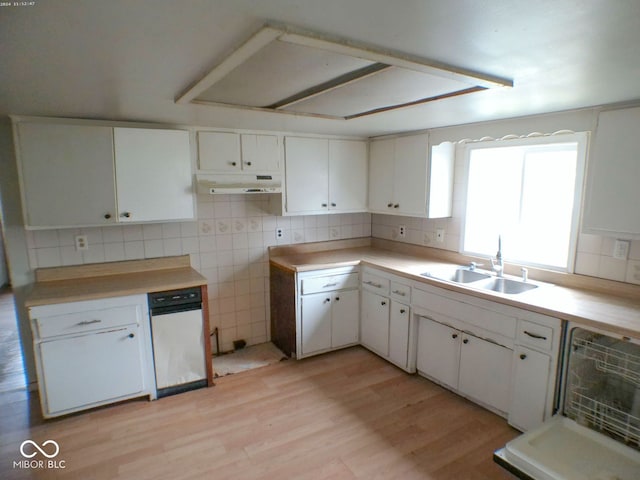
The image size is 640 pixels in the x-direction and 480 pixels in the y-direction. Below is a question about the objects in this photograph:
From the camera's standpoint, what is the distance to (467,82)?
1636 millimetres

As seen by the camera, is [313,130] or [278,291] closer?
[313,130]

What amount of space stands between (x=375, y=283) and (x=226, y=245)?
4.64 ft

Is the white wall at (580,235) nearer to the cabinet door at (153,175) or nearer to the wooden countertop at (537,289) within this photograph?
the wooden countertop at (537,289)

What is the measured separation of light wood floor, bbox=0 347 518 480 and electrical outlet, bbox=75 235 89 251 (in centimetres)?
118

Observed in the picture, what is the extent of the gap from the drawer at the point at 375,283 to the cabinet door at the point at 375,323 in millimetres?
52

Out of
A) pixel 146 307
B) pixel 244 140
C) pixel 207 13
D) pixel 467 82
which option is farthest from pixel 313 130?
pixel 207 13

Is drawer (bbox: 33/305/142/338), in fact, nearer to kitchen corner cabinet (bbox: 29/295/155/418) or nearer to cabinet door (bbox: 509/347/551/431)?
kitchen corner cabinet (bbox: 29/295/155/418)

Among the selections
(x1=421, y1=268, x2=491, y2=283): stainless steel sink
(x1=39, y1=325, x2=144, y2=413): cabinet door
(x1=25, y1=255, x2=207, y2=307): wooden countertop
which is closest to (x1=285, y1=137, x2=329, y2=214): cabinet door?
(x1=25, y1=255, x2=207, y2=307): wooden countertop

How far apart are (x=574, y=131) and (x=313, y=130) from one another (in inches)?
76.0

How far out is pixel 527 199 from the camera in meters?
2.84

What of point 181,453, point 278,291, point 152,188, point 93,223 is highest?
point 152,188

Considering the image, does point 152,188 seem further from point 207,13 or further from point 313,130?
point 207,13

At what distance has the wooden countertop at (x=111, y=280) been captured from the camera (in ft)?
8.12

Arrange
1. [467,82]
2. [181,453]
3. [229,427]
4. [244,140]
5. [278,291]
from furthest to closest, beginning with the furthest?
[278,291]
[244,140]
[229,427]
[181,453]
[467,82]
